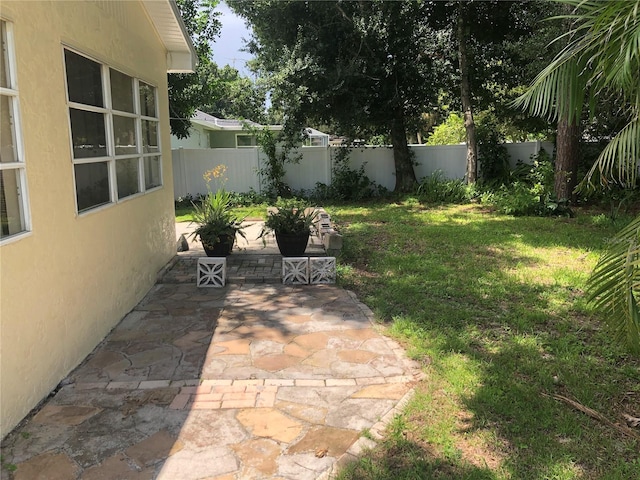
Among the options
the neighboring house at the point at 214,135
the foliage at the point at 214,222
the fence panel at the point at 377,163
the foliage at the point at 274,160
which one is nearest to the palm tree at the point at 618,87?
the foliage at the point at 214,222

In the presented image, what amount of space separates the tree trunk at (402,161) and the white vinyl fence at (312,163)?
35cm

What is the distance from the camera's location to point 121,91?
4.99m

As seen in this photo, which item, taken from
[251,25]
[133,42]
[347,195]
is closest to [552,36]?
[347,195]

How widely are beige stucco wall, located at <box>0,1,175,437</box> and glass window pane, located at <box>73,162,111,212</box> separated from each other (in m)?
0.11

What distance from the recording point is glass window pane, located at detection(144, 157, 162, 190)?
5934 mm

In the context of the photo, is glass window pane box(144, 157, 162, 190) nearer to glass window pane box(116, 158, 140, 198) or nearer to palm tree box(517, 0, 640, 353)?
glass window pane box(116, 158, 140, 198)

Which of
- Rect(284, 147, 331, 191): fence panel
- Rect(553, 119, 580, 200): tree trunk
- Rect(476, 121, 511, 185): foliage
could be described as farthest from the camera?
Rect(284, 147, 331, 191): fence panel

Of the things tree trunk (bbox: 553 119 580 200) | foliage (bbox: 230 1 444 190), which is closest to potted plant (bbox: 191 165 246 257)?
foliage (bbox: 230 1 444 190)

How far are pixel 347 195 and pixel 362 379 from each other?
10.3 metres

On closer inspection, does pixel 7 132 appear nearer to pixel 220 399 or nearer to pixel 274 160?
pixel 220 399

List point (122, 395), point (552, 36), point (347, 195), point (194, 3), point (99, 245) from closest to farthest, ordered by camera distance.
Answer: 1. point (122, 395)
2. point (99, 245)
3. point (552, 36)
4. point (194, 3)
5. point (347, 195)

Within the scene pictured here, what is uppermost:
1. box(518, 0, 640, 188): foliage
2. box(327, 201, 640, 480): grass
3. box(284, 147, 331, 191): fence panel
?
box(518, 0, 640, 188): foliage

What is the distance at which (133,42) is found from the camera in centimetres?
520

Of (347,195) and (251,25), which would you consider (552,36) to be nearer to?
(347,195)
